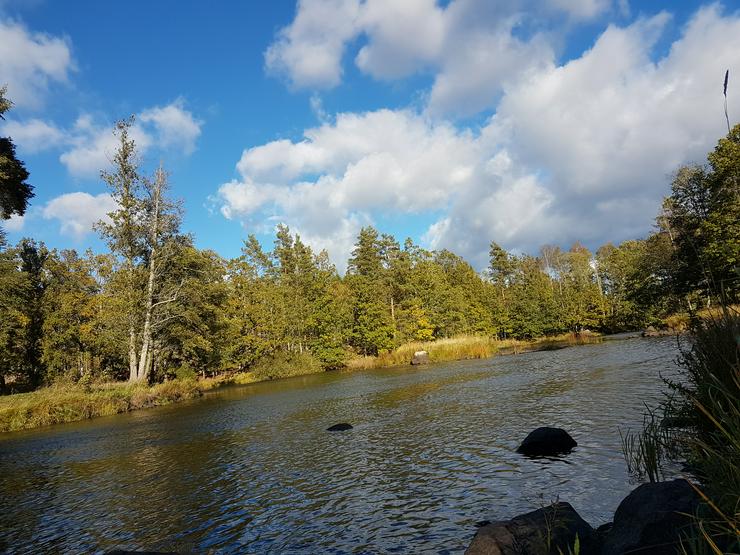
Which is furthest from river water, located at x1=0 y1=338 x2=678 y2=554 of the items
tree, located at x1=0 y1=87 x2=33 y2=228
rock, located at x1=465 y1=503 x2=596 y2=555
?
tree, located at x1=0 y1=87 x2=33 y2=228

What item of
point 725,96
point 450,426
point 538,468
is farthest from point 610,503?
point 450,426

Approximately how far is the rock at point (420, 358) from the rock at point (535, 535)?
45.9 meters

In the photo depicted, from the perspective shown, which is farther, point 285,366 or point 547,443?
point 285,366

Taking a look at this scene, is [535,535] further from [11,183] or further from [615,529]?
[11,183]

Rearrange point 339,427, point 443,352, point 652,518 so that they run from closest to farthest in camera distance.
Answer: point 652,518
point 339,427
point 443,352

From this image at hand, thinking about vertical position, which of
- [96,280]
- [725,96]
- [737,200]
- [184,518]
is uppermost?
[96,280]

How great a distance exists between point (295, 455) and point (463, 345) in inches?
1585

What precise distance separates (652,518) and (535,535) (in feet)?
4.62

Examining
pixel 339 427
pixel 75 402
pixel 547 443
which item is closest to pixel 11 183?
pixel 75 402

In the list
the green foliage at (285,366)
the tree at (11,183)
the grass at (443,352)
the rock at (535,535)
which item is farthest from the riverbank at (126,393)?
the rock at (535,535)

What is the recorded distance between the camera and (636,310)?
70.2 meters

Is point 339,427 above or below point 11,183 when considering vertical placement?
below

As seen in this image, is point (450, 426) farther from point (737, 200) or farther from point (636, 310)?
point (636, 310)

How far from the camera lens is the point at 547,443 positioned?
39.4ft
